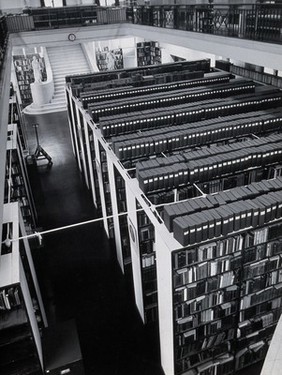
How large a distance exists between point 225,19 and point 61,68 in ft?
36.7

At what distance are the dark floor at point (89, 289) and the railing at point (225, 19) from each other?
17.0ft

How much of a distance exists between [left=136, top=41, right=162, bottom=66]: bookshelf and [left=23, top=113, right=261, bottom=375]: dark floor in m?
12.1

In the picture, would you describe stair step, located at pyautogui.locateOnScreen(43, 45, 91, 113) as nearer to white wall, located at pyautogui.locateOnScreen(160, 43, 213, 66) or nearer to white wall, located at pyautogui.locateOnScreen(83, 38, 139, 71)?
white wall, located at pyautogui.locateOnScreen(83, 38, 139, 71)

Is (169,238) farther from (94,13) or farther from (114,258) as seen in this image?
(94,13)

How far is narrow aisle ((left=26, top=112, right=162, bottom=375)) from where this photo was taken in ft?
16.5

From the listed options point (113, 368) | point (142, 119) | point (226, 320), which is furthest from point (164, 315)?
point (142, 119)

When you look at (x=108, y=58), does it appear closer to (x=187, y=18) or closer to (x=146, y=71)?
(x=146, y=71)

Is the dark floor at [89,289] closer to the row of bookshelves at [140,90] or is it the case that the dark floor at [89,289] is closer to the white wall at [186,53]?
the row of bookshelves at [140,90]

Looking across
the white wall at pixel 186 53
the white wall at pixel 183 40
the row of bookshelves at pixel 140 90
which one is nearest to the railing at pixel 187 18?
the white wall at pixel 183 40

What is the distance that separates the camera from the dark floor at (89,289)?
16.5 feet

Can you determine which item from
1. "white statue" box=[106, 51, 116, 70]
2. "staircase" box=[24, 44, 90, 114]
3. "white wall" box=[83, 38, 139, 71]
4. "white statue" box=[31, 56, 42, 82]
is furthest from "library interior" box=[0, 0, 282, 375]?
"white statue" box=[106, 51, 116, 70]

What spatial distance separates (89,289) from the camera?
6.24m

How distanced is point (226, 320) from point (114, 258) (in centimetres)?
293

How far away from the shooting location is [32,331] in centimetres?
391
